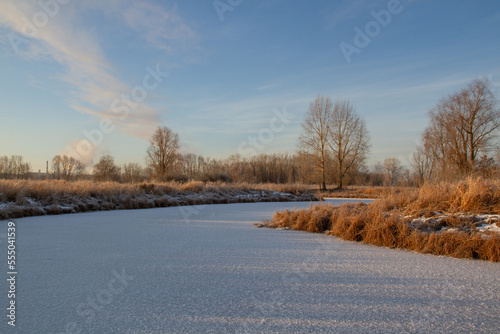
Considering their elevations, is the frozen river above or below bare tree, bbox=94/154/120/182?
below

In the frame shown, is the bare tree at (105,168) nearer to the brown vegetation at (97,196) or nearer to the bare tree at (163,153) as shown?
the bare tree at (163,153)

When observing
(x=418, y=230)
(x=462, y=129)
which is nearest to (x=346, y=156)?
(x=462, y=129)

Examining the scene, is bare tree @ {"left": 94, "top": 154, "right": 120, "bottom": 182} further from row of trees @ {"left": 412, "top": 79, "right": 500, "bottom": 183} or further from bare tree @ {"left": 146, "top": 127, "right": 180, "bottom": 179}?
row of trees @ {"left": 412, "top": 79, "right": 500, "bottom": 183}

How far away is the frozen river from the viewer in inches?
73.9

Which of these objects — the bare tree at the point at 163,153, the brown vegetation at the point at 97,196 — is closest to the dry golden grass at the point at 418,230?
the brown vegetation at the point at 97,196

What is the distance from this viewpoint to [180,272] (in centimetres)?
300

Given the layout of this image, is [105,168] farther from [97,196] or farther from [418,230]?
[418,230]

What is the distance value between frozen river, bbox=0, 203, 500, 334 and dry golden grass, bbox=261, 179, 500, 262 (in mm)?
281

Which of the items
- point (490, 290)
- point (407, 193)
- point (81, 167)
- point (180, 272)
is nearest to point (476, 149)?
point (407, 193)

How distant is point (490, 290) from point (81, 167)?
40728mm

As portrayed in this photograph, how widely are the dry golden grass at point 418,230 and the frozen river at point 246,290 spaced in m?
0.28

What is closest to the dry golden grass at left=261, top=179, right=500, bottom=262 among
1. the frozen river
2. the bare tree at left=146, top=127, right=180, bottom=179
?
the frozen river

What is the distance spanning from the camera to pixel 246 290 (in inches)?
97.9

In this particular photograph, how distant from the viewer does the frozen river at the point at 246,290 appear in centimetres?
188
